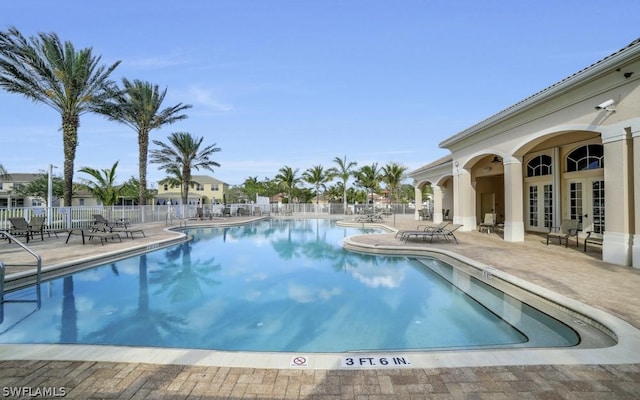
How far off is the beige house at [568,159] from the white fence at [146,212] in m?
18.0

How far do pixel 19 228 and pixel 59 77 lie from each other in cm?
761

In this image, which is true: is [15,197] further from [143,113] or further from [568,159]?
[568,159]

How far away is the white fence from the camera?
13.8 meters

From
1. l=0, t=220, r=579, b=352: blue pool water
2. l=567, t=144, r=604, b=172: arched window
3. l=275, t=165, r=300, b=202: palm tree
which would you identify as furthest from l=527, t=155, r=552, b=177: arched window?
l=275, t=165, r=300, b=202: palm tree

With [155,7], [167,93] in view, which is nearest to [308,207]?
[167,93]

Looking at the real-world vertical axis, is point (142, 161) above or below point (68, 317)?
above

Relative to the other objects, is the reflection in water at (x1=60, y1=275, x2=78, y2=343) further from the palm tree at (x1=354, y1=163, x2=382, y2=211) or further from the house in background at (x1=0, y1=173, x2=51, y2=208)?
the house in background at (x1=0, y1=173, x2=51, y2=208)

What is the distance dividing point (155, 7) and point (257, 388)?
522 inches

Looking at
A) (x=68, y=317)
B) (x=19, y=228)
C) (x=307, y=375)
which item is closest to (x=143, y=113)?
(x=19, y=228)

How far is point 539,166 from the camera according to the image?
13836mm

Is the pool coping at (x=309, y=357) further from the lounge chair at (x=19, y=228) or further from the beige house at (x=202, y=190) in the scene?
the beige house at (x=202, y=190)

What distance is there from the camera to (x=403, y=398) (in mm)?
2365

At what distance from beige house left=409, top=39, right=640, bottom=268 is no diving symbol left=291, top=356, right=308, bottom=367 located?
27.5 feet

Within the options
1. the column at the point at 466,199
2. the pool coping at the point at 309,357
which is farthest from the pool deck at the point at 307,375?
the column at the point at 466,199
